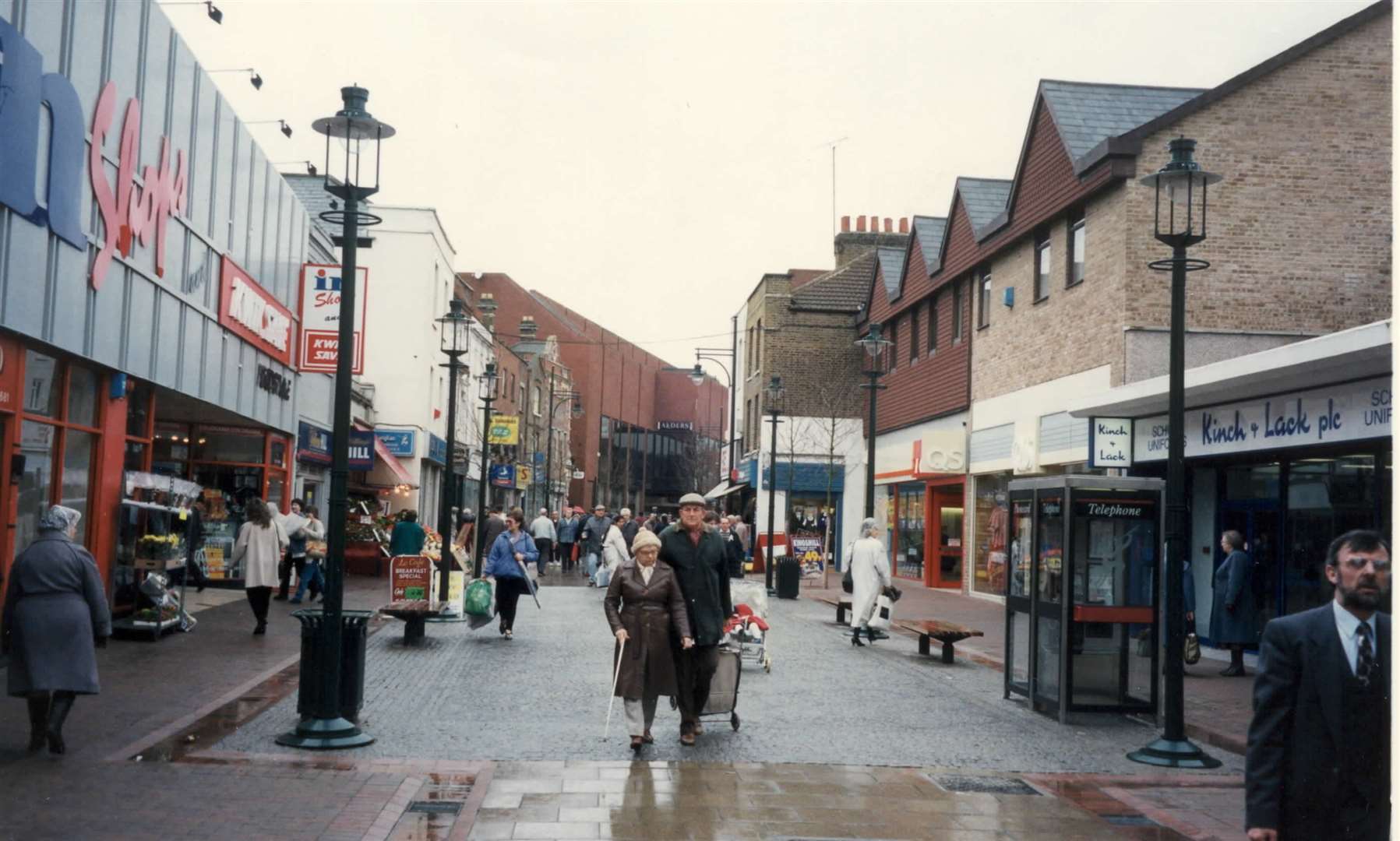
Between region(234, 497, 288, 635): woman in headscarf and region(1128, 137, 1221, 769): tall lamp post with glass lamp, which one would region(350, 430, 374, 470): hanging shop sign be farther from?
region(1128, 137, 1221, 769): tall lamp post with glass lamp

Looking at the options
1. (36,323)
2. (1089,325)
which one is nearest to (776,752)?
(36,323)

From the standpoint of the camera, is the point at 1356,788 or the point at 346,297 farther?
the point at 346,297

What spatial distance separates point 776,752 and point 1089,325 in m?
14.0

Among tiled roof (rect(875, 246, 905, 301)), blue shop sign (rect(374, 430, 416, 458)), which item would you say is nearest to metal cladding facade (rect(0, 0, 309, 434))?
blue shop sign (rect(374, 430, 416, 458))

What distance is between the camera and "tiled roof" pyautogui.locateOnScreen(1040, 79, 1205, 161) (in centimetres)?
2333

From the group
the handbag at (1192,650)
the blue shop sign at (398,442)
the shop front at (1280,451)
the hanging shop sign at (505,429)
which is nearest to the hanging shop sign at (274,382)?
the shop front at (1280,451)

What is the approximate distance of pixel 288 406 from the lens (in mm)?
26172

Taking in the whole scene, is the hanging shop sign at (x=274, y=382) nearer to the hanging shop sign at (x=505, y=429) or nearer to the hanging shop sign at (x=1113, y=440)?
the hanging shop sign at (x=1113, y=440)

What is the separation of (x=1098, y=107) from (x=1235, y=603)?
11669mm

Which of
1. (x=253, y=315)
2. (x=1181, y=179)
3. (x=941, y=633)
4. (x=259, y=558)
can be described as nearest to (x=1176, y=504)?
(x=1181, y=179)

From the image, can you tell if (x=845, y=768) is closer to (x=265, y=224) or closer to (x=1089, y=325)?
(x=1089, y=325)

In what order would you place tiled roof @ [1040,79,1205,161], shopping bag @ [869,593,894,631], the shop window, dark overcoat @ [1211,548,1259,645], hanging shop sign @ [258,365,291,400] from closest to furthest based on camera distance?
the shop window < dark overcoat @ [1211,548,1259,645] < shopping bag @ [869,593,894,631] < tiled roof @ [1040,79,1205,161] < hanging shop sign @ [258,365,291,400]

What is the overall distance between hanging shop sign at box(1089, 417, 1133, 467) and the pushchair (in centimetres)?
653

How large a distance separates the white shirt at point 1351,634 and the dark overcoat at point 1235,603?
11.5 meters
